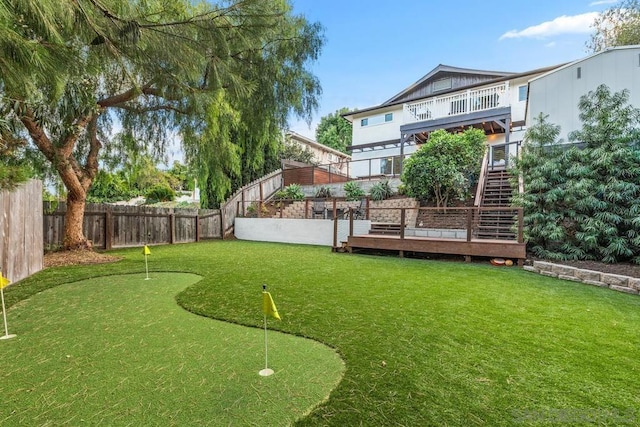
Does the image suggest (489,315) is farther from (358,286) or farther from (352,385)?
(352,385)

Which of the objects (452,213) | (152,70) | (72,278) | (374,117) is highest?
(374,117)

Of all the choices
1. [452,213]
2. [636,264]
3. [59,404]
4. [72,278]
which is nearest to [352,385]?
[59,404]

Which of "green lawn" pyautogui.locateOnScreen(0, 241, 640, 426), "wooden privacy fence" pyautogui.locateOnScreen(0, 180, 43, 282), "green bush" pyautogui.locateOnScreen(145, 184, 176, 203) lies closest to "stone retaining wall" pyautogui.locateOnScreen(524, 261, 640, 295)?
"green lawn" pyautogui.locateOnScreen(0, 241, 640, 426)

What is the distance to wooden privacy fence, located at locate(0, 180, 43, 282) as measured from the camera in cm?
424

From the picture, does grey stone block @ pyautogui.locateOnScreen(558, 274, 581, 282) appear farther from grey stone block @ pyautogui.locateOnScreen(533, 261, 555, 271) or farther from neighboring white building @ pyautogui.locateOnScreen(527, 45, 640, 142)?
neighboring white building @ pyautogui.locateOnScreen(527, 45, 640, 142)

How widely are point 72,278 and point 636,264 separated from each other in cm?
998

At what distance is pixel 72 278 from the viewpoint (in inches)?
198

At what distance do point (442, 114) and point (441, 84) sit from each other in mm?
3698

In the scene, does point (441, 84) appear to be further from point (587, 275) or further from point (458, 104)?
point (587, 275)

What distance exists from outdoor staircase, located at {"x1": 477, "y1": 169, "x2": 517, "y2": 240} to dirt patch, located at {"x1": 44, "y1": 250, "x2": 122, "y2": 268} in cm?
918

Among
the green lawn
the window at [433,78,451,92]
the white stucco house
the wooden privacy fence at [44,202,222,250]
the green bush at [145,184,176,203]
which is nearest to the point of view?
the green lawn

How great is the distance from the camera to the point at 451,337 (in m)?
2.76

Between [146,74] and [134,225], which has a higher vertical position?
[146,74]

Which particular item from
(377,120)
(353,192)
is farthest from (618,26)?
(353,192)
